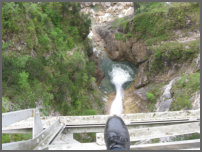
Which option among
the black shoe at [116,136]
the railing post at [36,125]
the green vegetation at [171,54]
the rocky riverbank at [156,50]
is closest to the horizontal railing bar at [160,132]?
the black shoe at [116,136]

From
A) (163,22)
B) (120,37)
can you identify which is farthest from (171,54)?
(120,37)

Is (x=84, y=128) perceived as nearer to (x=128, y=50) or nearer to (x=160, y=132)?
(x=160, y=132)

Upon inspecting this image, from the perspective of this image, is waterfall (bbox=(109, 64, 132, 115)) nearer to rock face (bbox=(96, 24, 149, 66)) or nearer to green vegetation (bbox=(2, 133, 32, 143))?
rock face (bbox=(96, 24, 149, 66))

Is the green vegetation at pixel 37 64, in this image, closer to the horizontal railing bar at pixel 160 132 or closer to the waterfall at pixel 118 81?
the horizontal railing bar at pixel 160 132

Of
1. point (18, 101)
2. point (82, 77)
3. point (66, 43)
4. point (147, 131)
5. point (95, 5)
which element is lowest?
point (147, 131)

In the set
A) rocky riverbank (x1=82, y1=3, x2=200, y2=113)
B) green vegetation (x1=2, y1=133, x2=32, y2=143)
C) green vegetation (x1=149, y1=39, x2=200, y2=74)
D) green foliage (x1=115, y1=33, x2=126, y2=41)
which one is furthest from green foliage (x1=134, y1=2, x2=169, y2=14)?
green vegetation (x1=2, y1=133, x2=32, y2=143)

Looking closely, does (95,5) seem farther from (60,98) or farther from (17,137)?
(17,137)

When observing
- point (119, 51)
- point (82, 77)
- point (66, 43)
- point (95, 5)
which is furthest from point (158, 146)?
point (95, 5)
